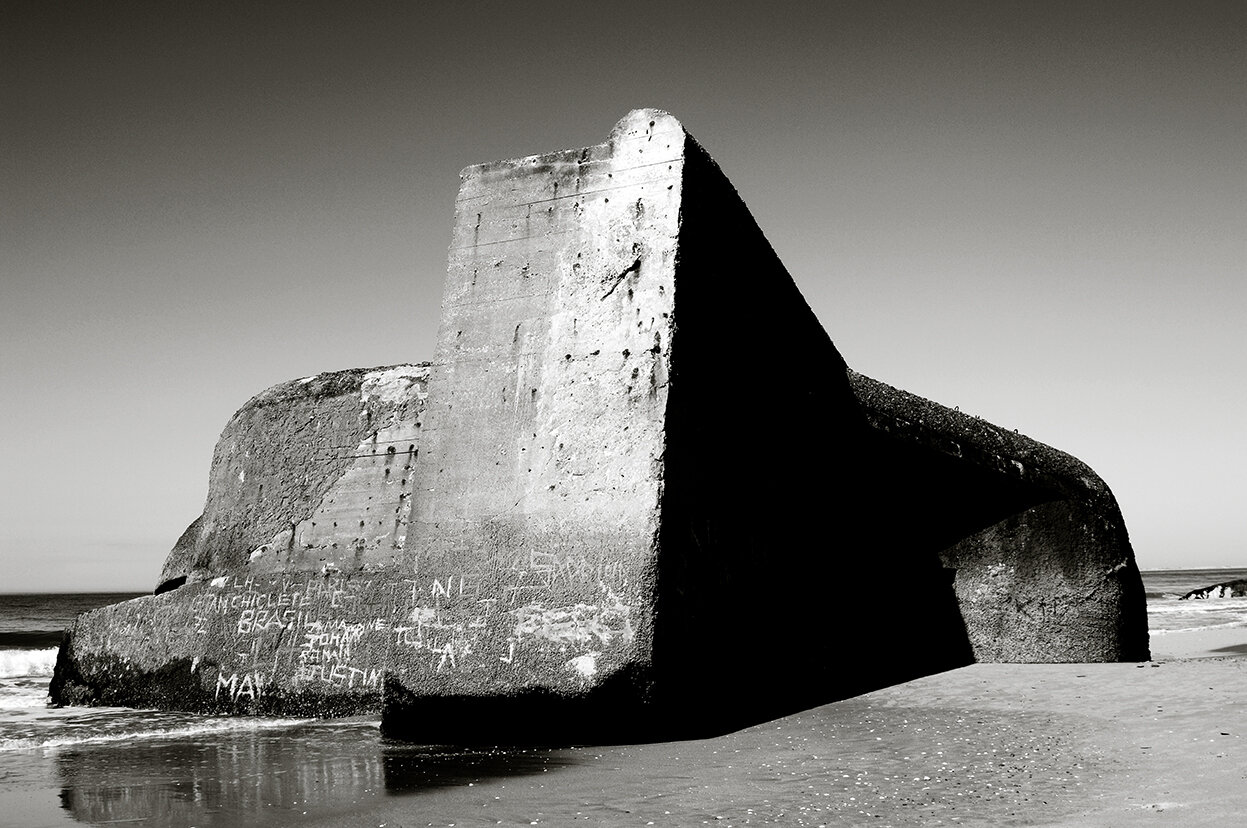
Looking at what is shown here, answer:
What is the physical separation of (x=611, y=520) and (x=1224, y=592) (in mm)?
33221

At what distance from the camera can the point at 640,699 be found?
13.4 feet

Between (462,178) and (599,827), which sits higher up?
(462,178)

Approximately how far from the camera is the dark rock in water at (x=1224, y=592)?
29498 mm


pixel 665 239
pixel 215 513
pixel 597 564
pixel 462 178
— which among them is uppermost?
pixel 462 178

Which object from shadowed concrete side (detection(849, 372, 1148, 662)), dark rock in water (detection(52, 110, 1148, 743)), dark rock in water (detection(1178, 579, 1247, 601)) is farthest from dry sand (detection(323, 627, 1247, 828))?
dark rock in water (detection(1178, 579, 1247, 601))

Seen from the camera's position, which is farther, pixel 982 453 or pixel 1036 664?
pixel 982 453

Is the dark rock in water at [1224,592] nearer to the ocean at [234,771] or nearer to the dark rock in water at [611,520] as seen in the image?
the dark rock in water at [611,520]

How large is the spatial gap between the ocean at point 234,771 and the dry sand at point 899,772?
2cm

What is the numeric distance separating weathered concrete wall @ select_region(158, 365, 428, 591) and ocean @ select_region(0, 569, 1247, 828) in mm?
1097

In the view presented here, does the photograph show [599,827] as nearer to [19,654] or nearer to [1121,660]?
[1121,660]

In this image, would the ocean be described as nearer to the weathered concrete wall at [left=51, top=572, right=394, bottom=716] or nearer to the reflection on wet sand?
the reflection on wet sand

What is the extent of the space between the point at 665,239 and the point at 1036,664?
4.31 meters

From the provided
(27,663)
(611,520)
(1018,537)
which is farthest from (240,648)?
(27,663)

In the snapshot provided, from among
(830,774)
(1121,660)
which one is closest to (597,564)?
(830,774)
